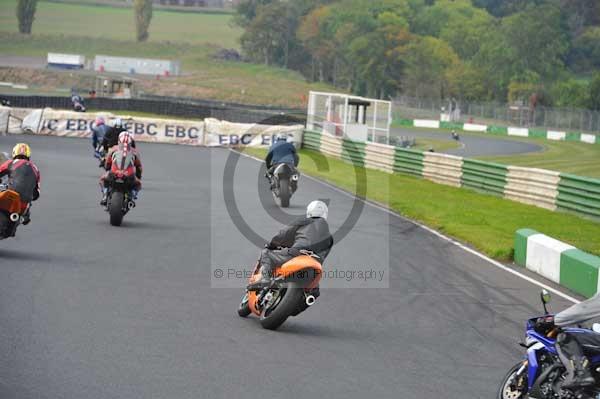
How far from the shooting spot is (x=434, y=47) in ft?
425

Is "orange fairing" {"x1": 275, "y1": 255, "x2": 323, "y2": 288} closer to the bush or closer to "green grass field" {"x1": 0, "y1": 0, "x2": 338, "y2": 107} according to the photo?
"green grass field" {"x1": 0, "y1": 0, "x2": 338, "y2": 107}

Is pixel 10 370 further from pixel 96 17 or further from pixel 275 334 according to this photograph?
pixel 96 17

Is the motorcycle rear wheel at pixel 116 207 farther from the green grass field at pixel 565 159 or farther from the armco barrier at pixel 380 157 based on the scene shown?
the green grass field at pixel 565 159

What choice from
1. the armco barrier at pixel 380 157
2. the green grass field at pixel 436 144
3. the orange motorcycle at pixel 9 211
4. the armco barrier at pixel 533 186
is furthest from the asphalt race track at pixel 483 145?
the orange motorcycle at pixel 9 211

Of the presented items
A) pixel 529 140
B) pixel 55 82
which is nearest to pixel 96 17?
pixel 55 82

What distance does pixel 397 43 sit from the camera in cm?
13275

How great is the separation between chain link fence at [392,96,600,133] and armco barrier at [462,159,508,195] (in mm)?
44002

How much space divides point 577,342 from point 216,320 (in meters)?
4.30

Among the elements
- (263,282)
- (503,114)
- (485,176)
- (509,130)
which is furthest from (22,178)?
(503,114)

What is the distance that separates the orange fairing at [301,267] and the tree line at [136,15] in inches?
5042

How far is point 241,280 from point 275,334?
3.33 metres

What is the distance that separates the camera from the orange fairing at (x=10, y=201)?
13469 mm

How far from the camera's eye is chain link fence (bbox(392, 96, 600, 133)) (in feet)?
244

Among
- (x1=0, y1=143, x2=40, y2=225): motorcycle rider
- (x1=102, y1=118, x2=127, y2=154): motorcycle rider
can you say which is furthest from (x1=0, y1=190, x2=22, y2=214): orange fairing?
(x1=102, y1=118, x2=127, y2=154): motorcycle rider
